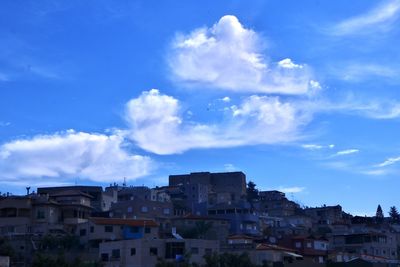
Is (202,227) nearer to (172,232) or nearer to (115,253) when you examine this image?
(172,232)

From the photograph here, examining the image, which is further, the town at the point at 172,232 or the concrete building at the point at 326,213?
the concrete building at the point at 326,213

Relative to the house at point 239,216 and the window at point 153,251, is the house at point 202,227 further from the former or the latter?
the window at point 153,251

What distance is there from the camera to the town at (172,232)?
57688 millimetres

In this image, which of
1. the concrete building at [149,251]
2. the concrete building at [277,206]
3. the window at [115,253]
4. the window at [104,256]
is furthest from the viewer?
the concrete building at [277,206]

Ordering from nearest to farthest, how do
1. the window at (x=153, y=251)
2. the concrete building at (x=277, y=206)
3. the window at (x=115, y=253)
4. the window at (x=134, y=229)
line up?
the window at (x=153, y=251) → the window at (x=115, y=253) → the window at (x=134, y=229) → the concrete building at (x=277, y=206)

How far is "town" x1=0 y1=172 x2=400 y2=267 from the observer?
57688 mm

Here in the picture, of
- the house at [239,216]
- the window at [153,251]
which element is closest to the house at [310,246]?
the house at [239,216]

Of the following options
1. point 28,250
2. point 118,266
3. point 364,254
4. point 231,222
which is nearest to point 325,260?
point 364,254

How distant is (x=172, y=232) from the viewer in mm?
67812

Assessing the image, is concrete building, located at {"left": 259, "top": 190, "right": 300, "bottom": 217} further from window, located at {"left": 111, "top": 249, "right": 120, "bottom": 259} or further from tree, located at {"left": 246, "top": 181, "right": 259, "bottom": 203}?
window, located at {"left": 111, "top": 249, "right": 120, "bottom": 259}

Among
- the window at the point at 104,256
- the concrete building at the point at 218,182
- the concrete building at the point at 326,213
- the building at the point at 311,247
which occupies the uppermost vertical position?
the concrete building at the point at 218,182

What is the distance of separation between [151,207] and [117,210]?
14.1 feet

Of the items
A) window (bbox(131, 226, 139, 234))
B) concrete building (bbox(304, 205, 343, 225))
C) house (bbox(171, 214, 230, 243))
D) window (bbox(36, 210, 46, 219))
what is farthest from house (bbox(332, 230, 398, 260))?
window (bbox(36, 210, 46, 219))

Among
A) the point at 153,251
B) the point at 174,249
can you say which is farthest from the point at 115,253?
the point at 174,249
